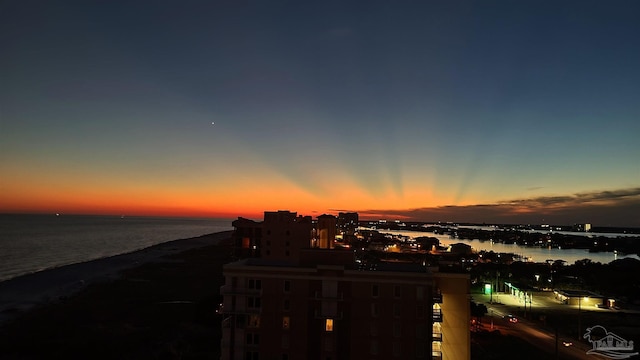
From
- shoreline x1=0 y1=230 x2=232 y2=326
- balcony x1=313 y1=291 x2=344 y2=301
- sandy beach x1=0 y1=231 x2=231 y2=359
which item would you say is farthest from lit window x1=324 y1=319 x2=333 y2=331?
shoreline x1=0 y1=230 x2=232 y2=326

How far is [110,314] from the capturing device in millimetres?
58469

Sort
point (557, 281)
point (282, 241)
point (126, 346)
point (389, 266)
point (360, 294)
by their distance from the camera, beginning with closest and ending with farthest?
1. point (360, 294)
2. point (389, 266)
3. point (126, 346)
4. point (282, 241)
5. point (557, 281)

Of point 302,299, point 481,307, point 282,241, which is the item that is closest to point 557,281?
point 481,307

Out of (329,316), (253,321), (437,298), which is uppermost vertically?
(437,298)

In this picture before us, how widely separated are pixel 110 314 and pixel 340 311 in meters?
41.5

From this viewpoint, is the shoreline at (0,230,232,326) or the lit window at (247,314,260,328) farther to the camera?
the shoreline at (0,230,232,326)

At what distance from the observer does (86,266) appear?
104875 millimetres

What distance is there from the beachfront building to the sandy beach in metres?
13.2

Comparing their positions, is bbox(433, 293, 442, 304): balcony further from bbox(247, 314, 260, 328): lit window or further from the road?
the road

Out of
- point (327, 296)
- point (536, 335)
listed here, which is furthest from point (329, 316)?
point (536, 335)

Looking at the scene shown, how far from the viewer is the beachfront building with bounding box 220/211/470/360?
99.5ft

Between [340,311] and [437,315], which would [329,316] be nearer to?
[340,311]

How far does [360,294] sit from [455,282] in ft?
24.1

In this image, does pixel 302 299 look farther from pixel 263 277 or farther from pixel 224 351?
pixel 224 351
